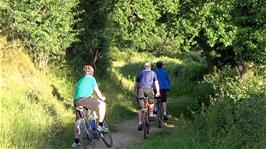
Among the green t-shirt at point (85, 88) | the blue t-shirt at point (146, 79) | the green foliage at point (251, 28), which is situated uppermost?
the green foliage at point (251, 28)

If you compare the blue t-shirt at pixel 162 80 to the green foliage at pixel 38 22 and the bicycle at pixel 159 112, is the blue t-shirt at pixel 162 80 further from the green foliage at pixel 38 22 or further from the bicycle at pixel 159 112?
the green foliage at pixel 38 22

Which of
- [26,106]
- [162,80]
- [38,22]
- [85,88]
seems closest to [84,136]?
[85,88]

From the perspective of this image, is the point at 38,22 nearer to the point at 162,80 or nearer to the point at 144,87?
the point at 144,87

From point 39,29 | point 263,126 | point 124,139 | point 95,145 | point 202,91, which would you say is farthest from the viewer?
point 202,91

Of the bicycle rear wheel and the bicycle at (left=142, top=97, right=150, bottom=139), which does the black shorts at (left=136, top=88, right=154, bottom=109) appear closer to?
the bicycle at (left=142, top=97, right=150, bottom=139)

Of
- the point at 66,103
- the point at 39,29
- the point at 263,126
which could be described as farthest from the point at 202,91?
the point at 263,126

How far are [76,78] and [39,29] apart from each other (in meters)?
4.92

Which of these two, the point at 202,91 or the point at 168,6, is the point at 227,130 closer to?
the point at 168,6

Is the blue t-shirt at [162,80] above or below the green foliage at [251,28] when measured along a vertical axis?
below

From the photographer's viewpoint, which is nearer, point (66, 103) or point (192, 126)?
point (192, 126)

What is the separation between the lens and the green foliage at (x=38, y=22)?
639 inches

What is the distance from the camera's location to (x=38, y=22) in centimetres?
1662

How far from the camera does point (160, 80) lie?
59.4 ft

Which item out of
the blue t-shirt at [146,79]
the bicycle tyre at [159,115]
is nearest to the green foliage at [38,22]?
the blue t-shirt at [146,79]
